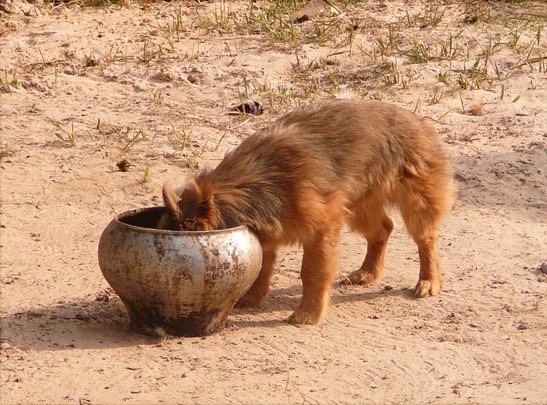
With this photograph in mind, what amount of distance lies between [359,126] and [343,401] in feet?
6.78

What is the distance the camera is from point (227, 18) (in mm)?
11406

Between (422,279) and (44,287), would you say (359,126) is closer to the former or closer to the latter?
(422,279)

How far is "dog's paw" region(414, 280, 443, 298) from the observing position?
23.2 ft

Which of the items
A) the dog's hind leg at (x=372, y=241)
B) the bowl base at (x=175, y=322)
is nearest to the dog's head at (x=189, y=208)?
the bowl base at (x=175, y=322)

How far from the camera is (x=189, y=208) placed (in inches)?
237

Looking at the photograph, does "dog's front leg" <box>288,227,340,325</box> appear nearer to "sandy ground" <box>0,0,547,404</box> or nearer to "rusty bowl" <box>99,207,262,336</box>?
"sandy ground" <box>0,0,547,404</box>

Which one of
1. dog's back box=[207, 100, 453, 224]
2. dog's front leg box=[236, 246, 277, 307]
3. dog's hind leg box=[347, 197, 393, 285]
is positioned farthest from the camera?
dog's hind leg box=[347, 197, 393, 285]

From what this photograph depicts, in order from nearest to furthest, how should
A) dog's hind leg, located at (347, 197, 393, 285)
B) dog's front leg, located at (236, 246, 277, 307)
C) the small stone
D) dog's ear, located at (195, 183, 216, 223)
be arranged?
the small stone
dog's ear, located at (195, 183, 216, 223)
dog's front leg, located at (236, 246, 277, 307)
dog's hind leg, located at (347, 197, 393, 285)

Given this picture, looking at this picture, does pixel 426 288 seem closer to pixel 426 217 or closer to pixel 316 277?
pixel 426 217

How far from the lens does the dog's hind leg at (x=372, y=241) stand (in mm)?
7305

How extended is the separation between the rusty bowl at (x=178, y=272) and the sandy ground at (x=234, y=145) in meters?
0.15

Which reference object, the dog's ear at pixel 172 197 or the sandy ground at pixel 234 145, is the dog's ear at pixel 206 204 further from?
the sandy ground at pixel 234 145

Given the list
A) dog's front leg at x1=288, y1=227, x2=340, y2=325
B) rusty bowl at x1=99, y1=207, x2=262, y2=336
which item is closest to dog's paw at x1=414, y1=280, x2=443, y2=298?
dog's front leg at x1=288, y1=227, x2=340, y2=325

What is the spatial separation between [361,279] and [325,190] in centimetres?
108
